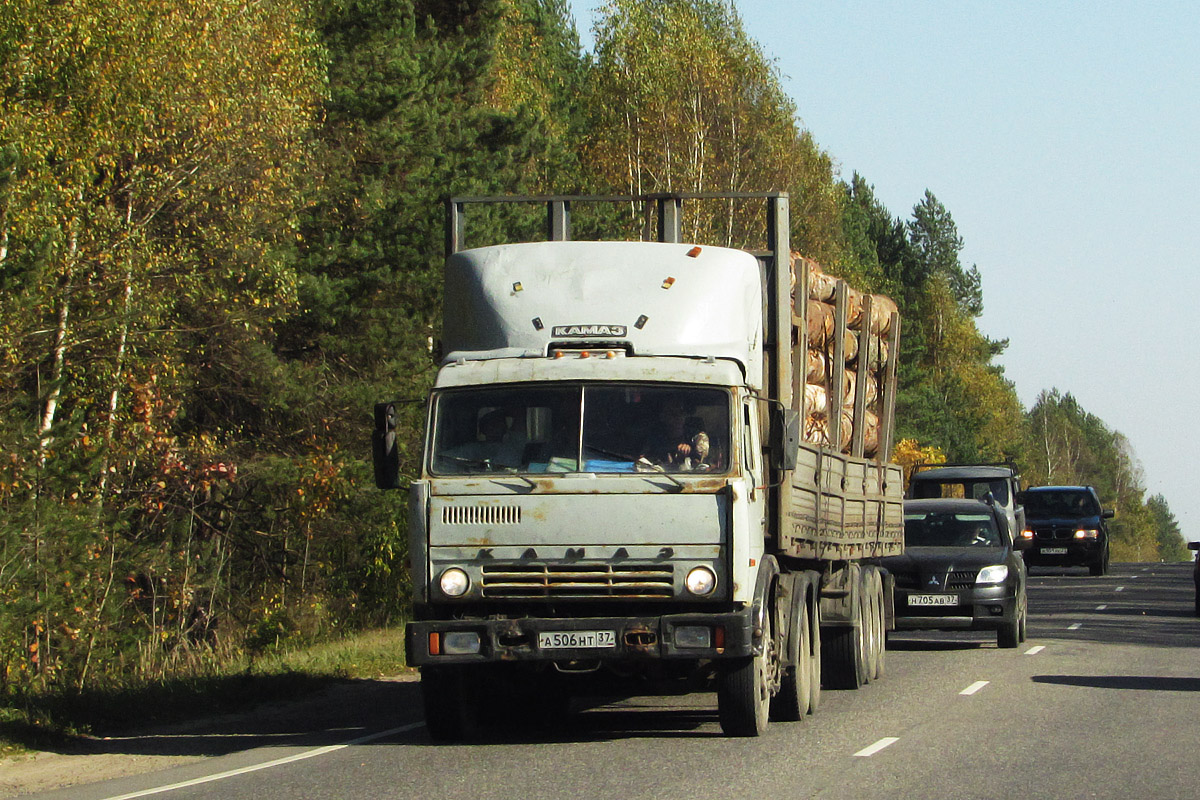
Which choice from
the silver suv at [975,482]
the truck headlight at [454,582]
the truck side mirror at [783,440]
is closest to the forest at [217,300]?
the truck headlight at [454,582]

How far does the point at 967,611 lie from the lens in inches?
774

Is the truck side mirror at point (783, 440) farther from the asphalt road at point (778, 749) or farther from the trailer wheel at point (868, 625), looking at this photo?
the trailer wheel at point (868, 625)

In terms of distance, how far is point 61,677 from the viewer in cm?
1941

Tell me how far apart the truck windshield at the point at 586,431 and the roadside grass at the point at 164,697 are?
3.60 metres

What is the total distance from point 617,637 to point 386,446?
6.60ft

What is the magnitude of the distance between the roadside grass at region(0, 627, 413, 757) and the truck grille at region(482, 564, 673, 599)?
3476 millimetres

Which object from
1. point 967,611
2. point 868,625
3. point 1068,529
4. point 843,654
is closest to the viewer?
point 843,654

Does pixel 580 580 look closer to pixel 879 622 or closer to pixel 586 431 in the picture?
pixel 586 431

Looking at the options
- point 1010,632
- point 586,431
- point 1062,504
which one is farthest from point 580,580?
point 1062,504

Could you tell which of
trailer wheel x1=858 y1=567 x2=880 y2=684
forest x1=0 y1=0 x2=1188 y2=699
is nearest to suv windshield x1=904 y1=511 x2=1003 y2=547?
trailer wheel x1=858 y1=567 x2=880 y2=684

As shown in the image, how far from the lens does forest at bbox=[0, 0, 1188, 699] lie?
68.4ft

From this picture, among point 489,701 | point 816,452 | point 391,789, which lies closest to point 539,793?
point 391,789

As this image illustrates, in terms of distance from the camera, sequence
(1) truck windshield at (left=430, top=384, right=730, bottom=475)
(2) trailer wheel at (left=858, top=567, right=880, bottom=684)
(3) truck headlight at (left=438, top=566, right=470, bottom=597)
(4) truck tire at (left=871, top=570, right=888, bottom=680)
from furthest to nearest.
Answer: (4) truck tire at (left=871, top=570, right=888, bottom=680)
(2) trailer wheel at (left=858, top=567, right=880, bottom=684)
(1) truck windshield at (left=430, top=384, right=730, bottom=475)
(3) truck headlight at (left=438, top=566, right=470, bottom=597)

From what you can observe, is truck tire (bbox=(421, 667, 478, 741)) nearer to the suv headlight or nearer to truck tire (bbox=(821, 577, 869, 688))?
truck tire (bbox=(821, 577, 869, 688))
